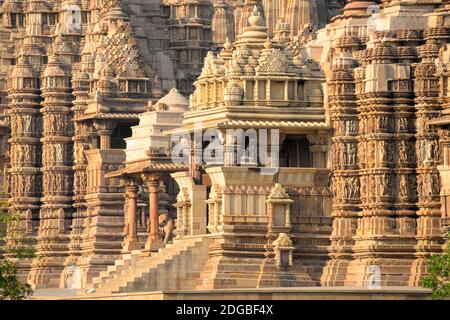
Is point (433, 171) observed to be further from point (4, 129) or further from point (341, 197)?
point (4, 129)

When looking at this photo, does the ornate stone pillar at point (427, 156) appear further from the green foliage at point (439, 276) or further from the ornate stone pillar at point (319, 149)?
the green foliage at point (439, 276)

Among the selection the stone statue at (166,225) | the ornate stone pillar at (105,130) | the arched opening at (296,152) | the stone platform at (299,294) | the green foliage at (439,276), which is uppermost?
the ornate stone pillar at (105,130)

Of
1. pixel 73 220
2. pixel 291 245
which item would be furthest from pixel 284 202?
pixel 73 220

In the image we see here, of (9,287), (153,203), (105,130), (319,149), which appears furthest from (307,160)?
(9,287)

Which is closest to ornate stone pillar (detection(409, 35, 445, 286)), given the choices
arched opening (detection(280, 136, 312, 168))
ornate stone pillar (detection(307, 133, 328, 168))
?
ornate stone pillar (detection(307, 133, 328, 168))

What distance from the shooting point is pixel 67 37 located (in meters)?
135

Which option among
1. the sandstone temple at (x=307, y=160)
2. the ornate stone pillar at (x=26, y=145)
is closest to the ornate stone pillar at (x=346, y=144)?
the sandstone temple at (x=307, y=160)

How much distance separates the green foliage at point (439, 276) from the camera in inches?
3634

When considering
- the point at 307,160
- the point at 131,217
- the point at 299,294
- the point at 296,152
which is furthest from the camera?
the point at 131,217

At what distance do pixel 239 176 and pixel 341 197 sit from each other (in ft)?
9.38

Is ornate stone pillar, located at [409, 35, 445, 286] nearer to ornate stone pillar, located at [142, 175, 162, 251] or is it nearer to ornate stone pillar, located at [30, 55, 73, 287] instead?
ornate stone pillar, located at [142, 175, 162, 251]

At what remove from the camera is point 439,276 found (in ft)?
316

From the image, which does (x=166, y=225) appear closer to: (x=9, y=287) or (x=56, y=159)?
(x=56, y=159)

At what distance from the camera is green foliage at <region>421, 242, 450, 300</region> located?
92312mm
